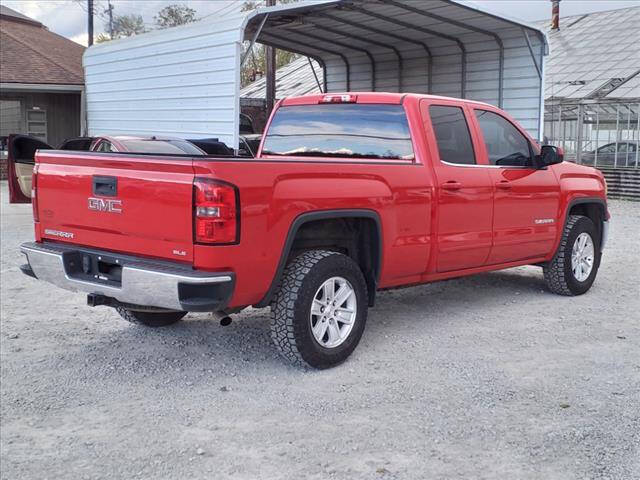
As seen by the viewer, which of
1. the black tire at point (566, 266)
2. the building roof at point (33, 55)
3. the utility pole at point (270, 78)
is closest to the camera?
the black tire at point (566, 266)

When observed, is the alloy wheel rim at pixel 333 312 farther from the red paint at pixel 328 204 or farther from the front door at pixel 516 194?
the front door at pixel 516 194

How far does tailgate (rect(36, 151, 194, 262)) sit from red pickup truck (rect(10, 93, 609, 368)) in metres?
0.01

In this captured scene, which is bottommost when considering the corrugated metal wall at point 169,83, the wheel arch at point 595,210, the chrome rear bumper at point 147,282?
the chrome rear bumper at point 147,282

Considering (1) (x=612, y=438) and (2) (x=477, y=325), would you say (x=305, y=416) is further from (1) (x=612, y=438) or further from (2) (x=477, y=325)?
(2) (x=477, y=325)

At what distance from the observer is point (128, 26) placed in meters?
61.8

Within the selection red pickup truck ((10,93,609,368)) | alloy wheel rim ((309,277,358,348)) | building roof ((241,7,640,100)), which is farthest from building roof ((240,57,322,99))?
alloy wheel rim ((309,277,358,348))

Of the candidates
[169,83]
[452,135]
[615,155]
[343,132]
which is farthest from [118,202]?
[615,155]

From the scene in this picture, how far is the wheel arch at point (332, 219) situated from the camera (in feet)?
15.5

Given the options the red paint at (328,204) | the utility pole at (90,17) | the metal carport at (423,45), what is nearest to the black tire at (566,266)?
the red paint at (328,204)

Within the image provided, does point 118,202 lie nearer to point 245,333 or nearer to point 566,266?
point 245,333

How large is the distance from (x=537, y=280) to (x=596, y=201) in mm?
1147

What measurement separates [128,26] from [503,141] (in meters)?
60.3

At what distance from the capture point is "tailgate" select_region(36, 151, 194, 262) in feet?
14.3

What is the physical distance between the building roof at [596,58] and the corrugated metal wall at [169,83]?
40.6 ft
